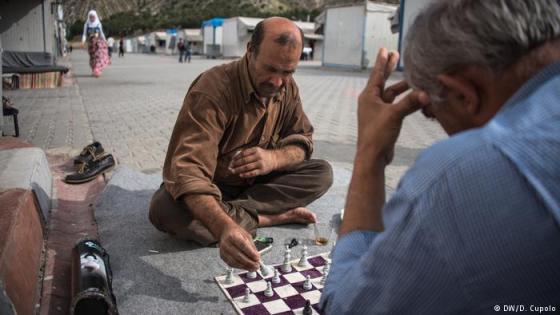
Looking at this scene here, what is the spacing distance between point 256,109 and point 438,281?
2.19 m

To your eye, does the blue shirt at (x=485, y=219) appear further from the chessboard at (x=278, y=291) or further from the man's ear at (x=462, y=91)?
the chessboard at (x=278, y=291)

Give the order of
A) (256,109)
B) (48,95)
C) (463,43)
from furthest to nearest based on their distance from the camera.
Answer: (48,95), (256,109), (463,43)

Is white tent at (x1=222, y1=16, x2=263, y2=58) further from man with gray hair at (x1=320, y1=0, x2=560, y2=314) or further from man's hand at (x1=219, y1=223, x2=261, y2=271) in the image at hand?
man with gray hair at (x1=320, y1=0, x2=560, y2=314)

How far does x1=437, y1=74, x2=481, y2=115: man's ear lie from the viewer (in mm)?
1050

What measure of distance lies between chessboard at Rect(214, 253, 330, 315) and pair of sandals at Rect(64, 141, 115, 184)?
2399 mm

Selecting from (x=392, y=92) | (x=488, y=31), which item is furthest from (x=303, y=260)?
(x=488, y=31)

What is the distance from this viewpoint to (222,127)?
2863mm

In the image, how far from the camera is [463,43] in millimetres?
1001

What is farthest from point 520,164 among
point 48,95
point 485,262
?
point 48,95

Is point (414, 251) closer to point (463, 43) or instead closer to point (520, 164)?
point (520, 164)

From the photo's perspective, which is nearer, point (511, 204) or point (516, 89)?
point (511, 204)

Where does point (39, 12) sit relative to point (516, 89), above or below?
above

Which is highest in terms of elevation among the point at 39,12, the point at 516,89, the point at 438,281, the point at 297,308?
the point at 39,12

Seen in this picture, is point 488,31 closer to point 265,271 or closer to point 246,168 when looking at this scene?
point 265,271
